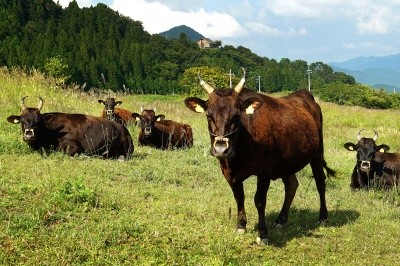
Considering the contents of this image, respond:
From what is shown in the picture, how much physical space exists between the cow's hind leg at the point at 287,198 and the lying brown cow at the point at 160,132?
641 centimetres

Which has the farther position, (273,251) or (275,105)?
(275,105)

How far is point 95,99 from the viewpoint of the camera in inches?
801

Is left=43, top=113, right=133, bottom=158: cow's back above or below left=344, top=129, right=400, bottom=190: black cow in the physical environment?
above

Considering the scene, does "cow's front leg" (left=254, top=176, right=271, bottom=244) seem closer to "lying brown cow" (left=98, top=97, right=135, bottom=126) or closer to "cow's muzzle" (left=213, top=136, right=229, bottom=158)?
"cow's muzzle" (left=213, top=136, right=229, bottom=158)

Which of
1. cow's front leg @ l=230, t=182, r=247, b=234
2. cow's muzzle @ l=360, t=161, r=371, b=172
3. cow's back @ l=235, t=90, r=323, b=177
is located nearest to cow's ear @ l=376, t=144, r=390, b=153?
cow's muzzle @ l=360, t=161, r=371, b=172

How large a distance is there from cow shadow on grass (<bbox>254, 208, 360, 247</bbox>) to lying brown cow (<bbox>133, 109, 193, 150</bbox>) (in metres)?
6.26

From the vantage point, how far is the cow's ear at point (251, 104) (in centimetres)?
615

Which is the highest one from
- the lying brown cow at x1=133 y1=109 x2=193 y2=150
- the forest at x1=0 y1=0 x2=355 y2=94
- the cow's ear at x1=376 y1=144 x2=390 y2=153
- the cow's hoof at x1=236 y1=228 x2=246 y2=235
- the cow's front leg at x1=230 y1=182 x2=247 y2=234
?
the forest at x1=0 y1=0 x2=355 y2=94

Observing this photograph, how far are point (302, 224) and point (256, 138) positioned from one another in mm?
2339

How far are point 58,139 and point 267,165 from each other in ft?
19.9

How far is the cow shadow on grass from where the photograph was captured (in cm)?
695

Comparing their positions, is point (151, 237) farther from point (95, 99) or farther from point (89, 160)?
point (95, 99)

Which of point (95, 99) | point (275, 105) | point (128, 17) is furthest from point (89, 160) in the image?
point (128, 17)

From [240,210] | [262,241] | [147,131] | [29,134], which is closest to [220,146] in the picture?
[240,210]
